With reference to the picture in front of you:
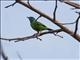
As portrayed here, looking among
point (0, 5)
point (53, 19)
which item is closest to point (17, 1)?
point (53, 19)

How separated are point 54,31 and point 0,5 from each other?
0.89 metres

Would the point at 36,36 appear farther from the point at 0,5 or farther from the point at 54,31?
the point at 0,5

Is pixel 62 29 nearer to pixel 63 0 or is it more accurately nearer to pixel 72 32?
pixel 72 32

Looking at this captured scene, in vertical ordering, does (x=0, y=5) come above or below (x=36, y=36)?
below

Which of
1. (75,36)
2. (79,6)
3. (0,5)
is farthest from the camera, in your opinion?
(0,5)

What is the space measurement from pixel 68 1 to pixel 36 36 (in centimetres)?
15

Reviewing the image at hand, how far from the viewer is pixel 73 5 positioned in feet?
1.29

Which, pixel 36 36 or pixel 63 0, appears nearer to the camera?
pixel 36 36

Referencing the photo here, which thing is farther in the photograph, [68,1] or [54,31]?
[68,1]

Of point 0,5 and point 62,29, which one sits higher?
point 62,29

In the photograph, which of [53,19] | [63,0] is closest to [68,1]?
[63,0]

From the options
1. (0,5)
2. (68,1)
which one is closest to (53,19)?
(68,1)

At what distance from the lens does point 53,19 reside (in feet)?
1.06

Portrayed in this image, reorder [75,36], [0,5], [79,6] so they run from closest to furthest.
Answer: [75,36], [79,6], [0,5]
